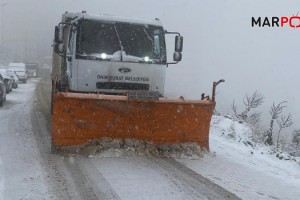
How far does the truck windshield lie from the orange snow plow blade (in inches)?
55.6

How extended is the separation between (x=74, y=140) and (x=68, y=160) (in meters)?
0.43

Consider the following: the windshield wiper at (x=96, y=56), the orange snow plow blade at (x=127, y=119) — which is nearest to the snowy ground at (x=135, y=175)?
the orange snow plow blade at (x=127, y=119)

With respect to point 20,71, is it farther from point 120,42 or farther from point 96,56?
point 96,56

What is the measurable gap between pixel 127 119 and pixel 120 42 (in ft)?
6.45

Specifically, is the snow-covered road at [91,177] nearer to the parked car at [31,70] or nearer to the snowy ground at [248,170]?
the snowy ground at [248,170]

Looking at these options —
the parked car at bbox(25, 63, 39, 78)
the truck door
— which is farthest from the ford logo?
the parked car at bbox(25, 63, 39, 78)

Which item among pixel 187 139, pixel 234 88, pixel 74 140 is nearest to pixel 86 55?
pixel 74 140

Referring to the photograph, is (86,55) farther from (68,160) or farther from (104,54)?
(68,160)

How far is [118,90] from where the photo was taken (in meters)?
8.48

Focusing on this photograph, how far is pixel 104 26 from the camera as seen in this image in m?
8.77

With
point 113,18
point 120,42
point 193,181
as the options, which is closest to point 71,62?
point 120,42

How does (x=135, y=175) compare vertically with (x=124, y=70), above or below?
below

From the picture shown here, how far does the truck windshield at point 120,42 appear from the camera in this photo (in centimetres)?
850

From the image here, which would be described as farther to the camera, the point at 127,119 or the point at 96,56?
the point at 96,56
